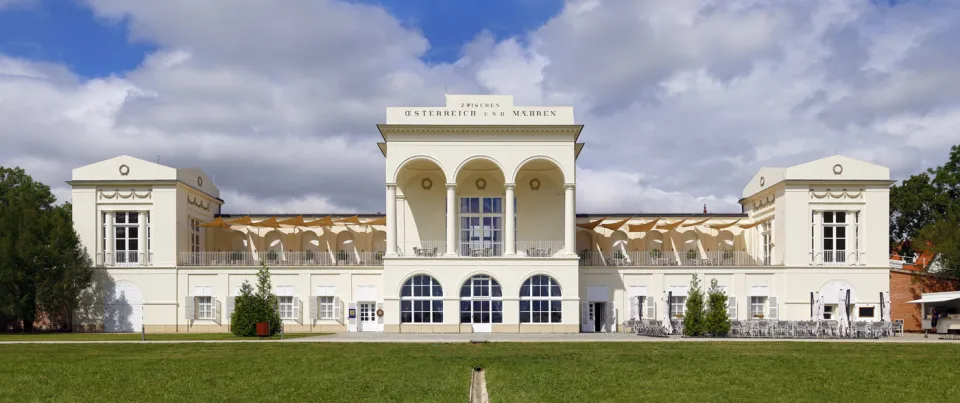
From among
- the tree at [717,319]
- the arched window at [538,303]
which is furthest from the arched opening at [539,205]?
the tree at [717,319]

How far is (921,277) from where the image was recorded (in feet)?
147

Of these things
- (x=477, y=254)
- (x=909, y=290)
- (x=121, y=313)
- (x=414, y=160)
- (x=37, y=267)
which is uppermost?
(x=414, y=160)

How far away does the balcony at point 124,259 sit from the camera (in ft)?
144

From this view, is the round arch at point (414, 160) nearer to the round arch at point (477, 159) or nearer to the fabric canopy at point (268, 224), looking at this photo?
the round arch at point (477, 159)

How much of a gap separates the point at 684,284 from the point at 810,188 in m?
7.88

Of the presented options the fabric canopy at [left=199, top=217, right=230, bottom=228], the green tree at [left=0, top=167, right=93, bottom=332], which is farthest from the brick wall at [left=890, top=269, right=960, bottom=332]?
the green tree at [left=0, top=167, right=93, bottom=332]

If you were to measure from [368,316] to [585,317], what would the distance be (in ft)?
35.5

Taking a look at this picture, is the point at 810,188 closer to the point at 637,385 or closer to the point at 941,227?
the point at 941,227

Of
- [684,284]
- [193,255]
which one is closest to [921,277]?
[684,284]

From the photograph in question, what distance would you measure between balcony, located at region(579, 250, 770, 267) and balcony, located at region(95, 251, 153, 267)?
72.0 feet

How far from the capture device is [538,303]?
41156mm

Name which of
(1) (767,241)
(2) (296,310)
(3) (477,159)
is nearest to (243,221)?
(2) (296,310)

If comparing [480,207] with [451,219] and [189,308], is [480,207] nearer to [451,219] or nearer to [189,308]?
[451,219]

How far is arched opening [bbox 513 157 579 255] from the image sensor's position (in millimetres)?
45000
